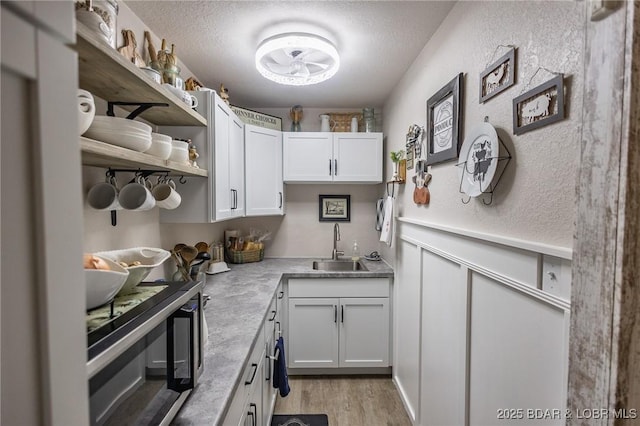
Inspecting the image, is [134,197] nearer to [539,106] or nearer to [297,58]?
[297,58]

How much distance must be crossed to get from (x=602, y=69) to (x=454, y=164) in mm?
769

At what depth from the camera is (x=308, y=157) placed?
9.10 ft

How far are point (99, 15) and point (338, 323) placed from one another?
2406 mm

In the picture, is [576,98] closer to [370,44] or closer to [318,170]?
[370,44]

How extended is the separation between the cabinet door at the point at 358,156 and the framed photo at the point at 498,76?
1590 millimetres

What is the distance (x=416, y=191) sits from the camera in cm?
186

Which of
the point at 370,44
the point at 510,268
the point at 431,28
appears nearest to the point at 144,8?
the point at 370,44

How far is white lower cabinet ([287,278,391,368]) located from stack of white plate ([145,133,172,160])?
1613mm

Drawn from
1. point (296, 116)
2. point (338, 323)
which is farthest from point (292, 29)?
point (338, 323)

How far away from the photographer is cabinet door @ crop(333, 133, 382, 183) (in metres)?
2.77

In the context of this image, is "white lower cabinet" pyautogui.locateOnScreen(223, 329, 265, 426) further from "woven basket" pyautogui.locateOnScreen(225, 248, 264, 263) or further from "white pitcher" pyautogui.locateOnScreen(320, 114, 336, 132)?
"white pitcher" pyautogui.locateOnScreen(320, 114, 336, 132)

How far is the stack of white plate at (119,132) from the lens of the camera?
2.89 ft

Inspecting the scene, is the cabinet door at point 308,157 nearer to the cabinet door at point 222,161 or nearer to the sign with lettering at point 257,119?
the sign with lettering at point 257,119

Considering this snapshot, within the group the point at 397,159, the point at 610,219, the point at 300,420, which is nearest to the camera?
the point at 610,219
